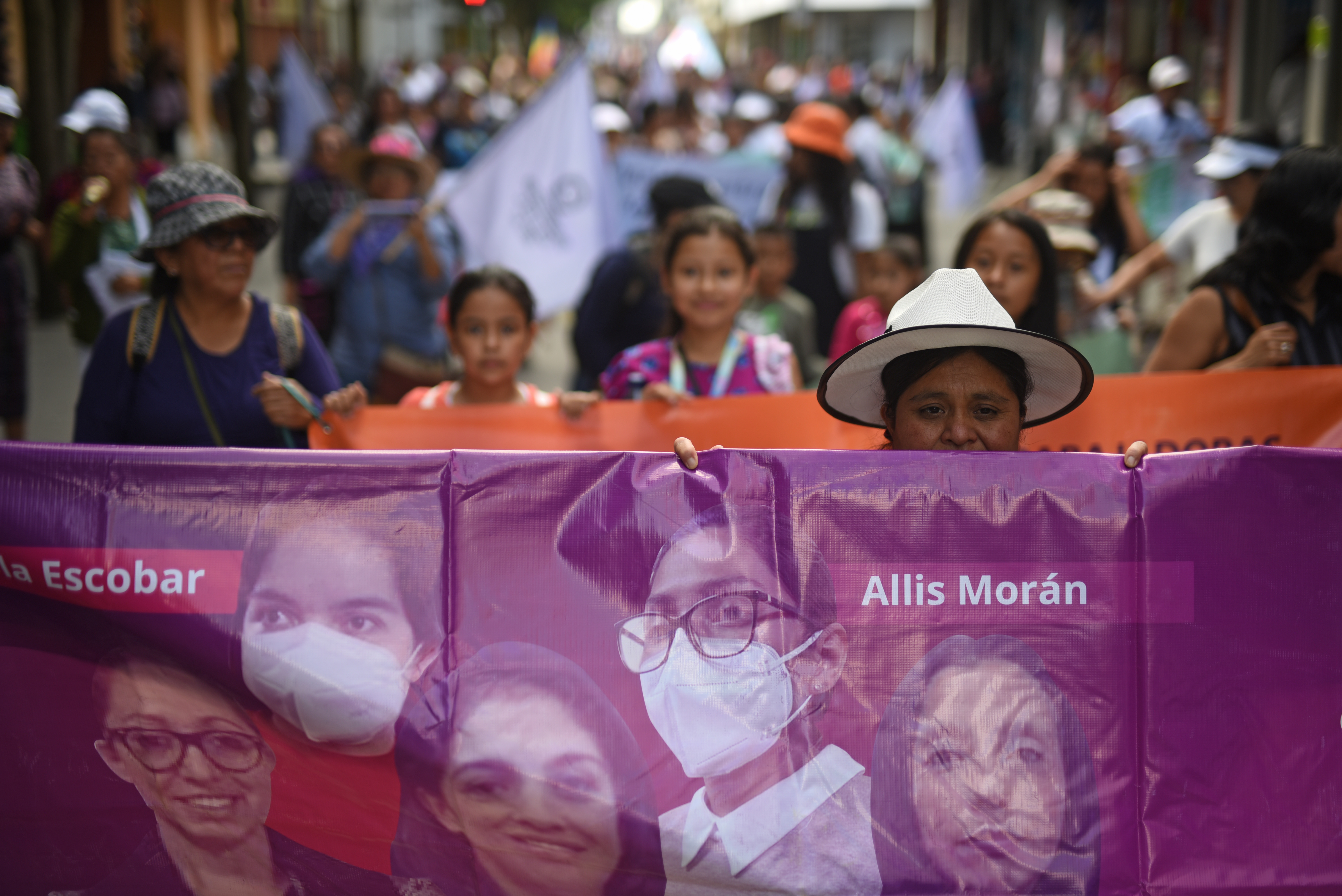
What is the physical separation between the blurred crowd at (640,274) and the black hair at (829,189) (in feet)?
0.04

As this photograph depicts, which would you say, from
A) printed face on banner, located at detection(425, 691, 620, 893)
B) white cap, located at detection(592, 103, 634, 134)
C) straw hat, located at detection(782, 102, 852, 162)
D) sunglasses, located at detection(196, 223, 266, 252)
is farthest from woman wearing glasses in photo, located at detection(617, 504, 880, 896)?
white cap, located at detection(592, 103, 634, 134)

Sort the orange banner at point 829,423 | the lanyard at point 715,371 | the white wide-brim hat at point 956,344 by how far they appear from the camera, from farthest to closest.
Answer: the lanyard at point 715,371 < the orange banner at point 829,423 < the white wide-brim hat at point 956,344

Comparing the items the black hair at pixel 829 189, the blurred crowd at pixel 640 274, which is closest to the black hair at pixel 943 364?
the blurred crowd at pixel 640 274

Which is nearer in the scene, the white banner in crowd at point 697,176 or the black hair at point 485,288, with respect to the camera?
the black hair at point 485,288

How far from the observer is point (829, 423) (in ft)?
14.0

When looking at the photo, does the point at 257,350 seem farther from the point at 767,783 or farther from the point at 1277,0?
the point at 1277,0

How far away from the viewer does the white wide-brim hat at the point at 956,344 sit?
9.87ft

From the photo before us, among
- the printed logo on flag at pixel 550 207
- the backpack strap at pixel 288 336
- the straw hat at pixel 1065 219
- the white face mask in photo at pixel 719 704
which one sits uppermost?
the printed logo on flag at pixel 550 207

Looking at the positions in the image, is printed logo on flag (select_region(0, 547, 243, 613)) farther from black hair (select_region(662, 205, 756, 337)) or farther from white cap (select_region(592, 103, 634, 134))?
white cap (select_region(592, 103, 634, 134))

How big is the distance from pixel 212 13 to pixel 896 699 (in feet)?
115

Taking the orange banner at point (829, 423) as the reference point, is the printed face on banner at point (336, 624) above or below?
below

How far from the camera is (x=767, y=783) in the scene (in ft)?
9.18

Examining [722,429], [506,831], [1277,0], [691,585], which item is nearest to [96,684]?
[506,831]

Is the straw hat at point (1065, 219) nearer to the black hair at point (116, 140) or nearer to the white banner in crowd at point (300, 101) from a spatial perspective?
the black hair at point (116, 140)
